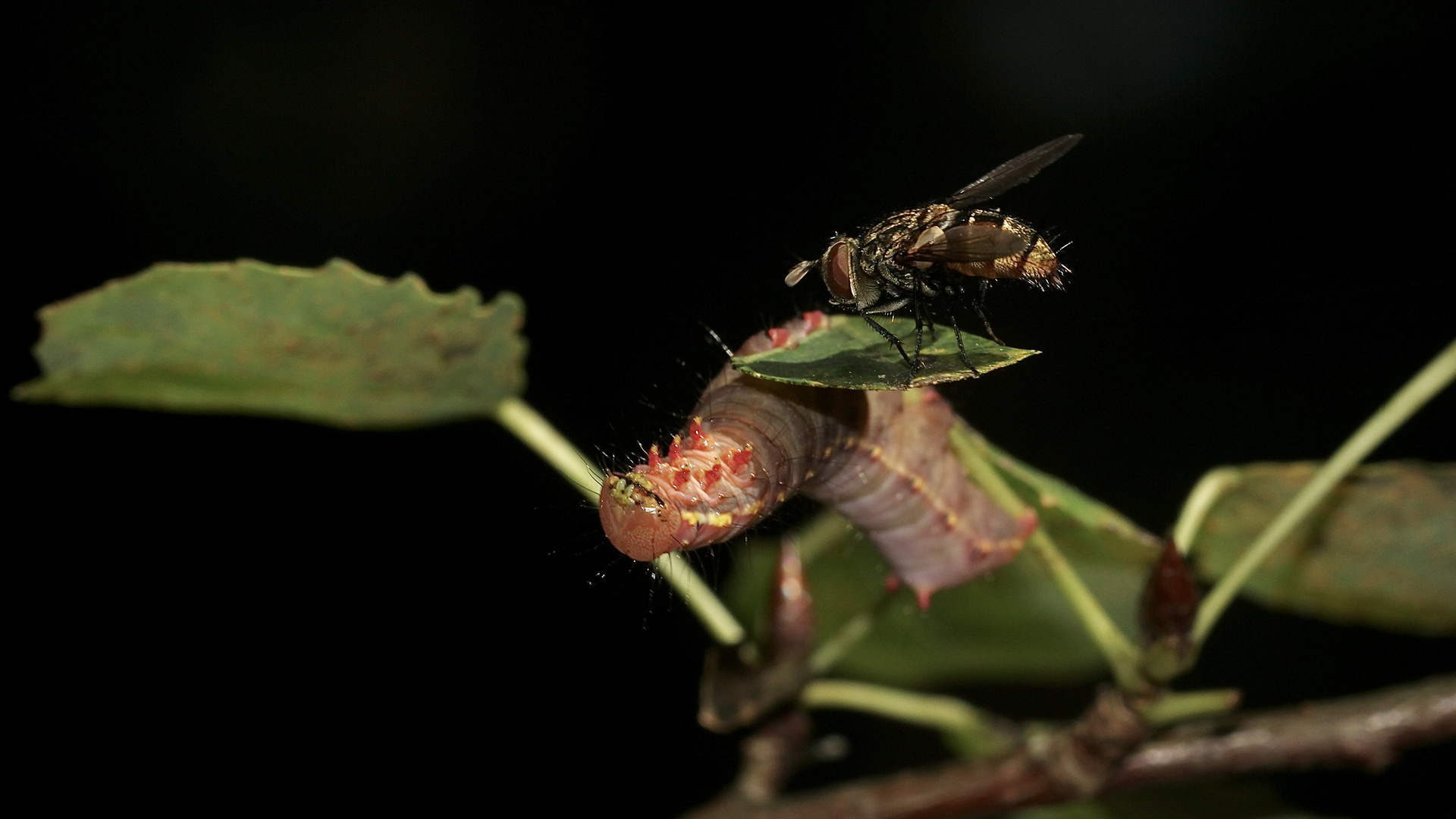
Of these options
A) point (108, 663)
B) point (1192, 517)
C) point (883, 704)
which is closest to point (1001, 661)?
point (883, 704)

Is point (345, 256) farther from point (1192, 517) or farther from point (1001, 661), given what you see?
point (1192, 517)

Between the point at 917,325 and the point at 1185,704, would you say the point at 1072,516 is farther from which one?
the point at 917,325

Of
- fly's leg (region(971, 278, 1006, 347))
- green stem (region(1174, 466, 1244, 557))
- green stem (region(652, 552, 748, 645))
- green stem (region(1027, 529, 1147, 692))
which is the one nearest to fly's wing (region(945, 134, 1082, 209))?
fly's leg (region(971, 278, 1006, 347))

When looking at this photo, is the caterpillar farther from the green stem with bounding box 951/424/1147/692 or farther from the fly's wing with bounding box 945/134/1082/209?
the fly's wing with bounding box 945/134/1082/209

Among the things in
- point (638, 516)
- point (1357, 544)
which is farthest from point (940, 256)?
point (1357, 544)

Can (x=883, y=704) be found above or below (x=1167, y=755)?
above

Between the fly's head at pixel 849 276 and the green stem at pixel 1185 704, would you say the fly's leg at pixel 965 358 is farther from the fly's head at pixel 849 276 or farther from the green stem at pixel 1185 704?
the green stem at pixel 1185 704

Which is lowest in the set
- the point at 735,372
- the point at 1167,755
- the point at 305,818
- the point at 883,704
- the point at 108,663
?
the point at 1167,755
